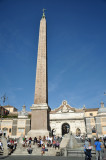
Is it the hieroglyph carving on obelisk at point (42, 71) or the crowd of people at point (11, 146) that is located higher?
the hieroglyph carving on obelisk at point (42, 71)

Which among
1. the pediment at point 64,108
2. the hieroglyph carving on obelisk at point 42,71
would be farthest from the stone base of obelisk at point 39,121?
the pediment at point 64,108

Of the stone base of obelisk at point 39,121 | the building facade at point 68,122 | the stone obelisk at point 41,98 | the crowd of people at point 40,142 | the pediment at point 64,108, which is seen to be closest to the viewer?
the crowd of people at point 40,142

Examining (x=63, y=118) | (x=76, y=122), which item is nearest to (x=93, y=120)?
(x=76, y=122)

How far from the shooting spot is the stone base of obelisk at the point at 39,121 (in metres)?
10.8

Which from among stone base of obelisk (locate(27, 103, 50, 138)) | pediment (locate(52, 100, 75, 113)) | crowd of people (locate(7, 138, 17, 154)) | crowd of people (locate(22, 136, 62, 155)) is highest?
pediment (locate(52, 100, 75, 113))

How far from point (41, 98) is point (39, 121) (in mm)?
1965

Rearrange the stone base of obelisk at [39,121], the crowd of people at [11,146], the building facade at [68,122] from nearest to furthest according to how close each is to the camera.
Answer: the crowd of people at [11,146] < the stone base of obelisk at [39,121] < the building facade at [68,122]

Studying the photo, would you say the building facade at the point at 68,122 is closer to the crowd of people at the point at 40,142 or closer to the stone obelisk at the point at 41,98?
the stone obelisk at the point at 41,98

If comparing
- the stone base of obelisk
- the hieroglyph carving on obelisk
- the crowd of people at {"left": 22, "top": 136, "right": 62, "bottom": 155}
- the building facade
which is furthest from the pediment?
the crowd of people at {"left": 22, "top": 136, "right": 62, "bottom": 155}

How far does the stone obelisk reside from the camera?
11.0 meters

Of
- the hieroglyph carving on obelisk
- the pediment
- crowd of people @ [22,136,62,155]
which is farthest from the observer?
the pediment

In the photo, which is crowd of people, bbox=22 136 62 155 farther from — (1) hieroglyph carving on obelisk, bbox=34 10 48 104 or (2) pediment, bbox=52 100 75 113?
(2) pediment, bbox=52 100 75 113

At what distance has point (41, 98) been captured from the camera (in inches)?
476

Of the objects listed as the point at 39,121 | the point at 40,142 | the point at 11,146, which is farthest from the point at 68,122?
the point at 11,146
